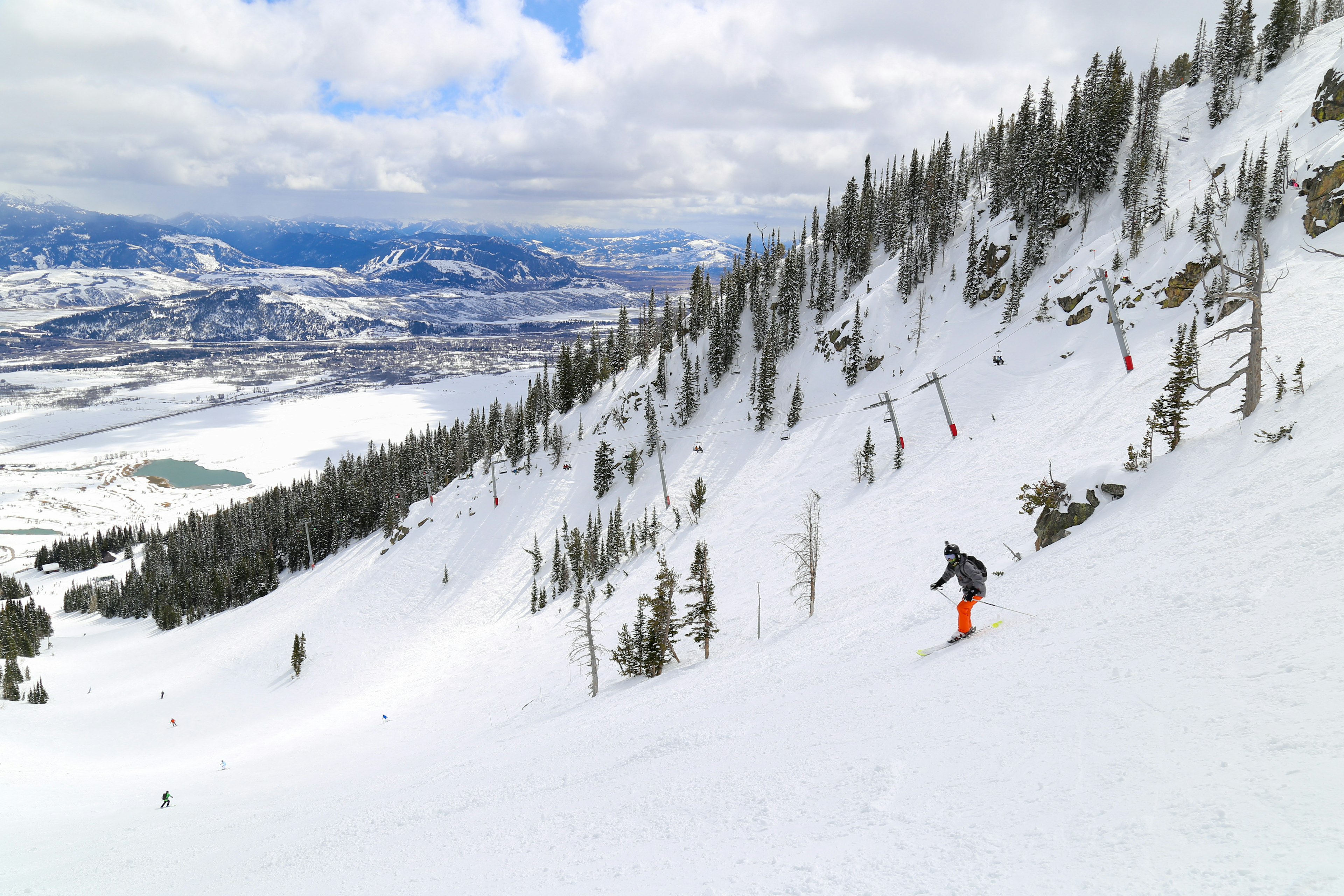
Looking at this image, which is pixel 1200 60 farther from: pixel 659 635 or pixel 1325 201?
pixel 659 635

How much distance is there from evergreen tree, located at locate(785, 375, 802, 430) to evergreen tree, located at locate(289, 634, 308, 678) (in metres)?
67.7

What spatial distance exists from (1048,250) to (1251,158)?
66.1 ft

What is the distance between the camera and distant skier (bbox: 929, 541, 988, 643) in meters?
14.5

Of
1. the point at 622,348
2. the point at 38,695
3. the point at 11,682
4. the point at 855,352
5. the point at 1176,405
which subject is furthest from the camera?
the point at 622,348

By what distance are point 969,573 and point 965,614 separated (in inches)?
40.0

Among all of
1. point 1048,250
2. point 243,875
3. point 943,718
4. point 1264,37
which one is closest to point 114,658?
point 243,875

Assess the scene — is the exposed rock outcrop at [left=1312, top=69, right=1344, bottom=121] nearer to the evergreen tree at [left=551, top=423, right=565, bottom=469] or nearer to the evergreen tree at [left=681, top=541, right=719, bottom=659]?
the evergreen tree at [left=681, top=541, right=719, bottom=659]

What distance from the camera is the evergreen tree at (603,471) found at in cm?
8975

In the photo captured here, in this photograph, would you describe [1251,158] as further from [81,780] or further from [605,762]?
[81,780]

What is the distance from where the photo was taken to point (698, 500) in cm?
7006

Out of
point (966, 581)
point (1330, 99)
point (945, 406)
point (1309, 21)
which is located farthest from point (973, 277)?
point (966, 581)

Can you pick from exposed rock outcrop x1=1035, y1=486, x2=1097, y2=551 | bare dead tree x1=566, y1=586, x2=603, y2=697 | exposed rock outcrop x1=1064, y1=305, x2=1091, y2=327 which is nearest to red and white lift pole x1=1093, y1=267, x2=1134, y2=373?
exposed rock outcrop x1=1064, y1=305, x2=1091, y2=327

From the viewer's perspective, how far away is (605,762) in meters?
14.2

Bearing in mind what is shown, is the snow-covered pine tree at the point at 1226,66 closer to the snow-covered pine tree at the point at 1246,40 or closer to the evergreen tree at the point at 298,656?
the snow-covered pine tree at the point at 1246,40
